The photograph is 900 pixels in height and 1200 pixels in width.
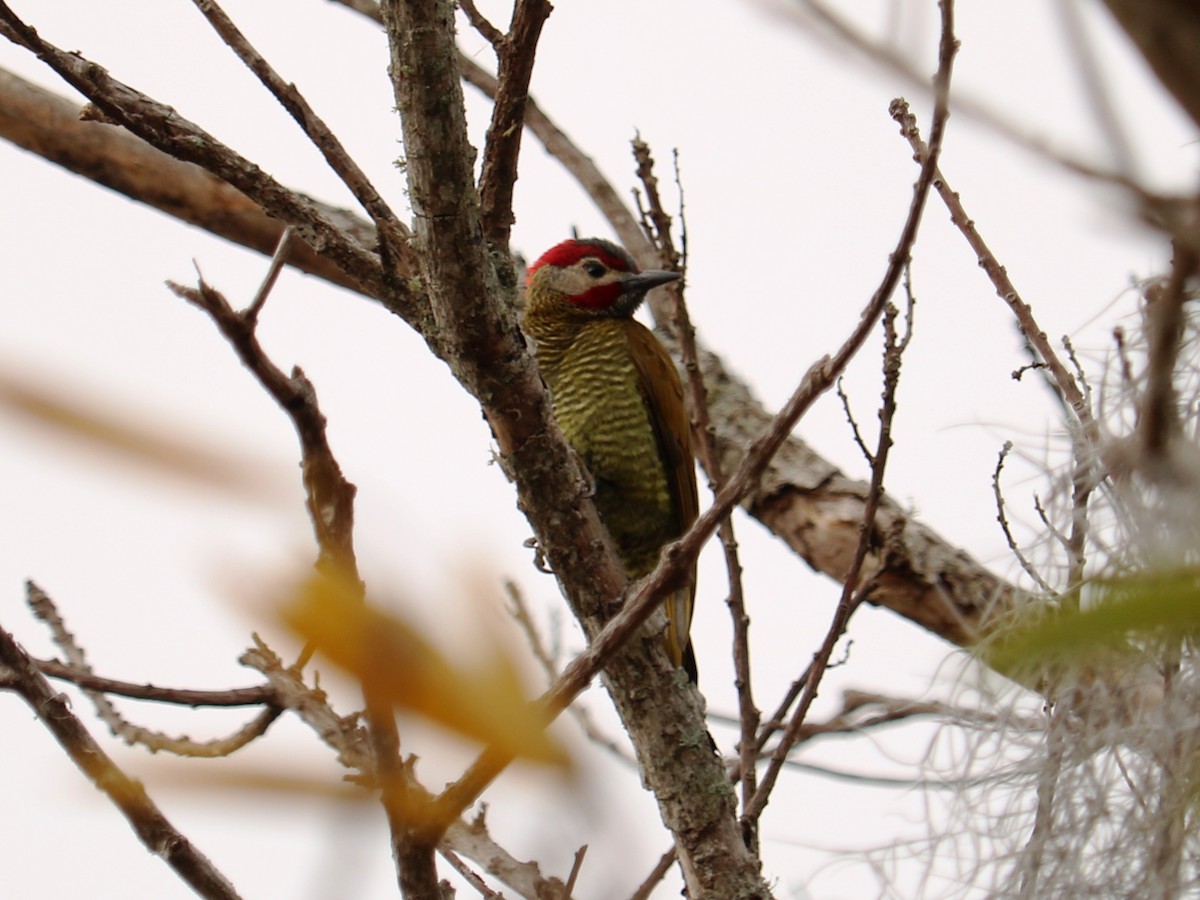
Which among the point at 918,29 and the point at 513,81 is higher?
the point at 513,81

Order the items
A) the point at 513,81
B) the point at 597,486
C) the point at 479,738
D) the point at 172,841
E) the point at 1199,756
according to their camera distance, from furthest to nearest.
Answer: the point at 597,486
the point at 513,81
the point at 172,841
the point at 1199,756
the point at 479,738

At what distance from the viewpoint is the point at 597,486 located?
173 inches

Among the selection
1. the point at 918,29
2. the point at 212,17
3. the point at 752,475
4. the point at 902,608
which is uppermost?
the point at 902,608

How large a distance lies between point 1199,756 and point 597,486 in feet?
9.99

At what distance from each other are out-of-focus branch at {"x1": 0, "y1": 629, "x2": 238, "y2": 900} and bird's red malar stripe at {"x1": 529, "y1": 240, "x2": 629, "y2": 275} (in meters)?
3.40

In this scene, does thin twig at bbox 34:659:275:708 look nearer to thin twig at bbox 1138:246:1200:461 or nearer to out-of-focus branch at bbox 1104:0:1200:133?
thin twig at bbox 1138:246:1200:461

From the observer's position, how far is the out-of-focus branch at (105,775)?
1.55 metres

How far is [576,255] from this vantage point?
491 cm

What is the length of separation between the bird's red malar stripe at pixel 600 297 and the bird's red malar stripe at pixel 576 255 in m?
0.11

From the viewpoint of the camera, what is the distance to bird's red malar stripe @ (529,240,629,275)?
4852 mm

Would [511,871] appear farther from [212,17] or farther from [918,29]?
[918,29]

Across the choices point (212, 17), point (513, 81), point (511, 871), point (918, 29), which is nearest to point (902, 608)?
point (511, 871)

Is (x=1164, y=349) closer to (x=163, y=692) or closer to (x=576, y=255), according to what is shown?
(x=163, y=692)

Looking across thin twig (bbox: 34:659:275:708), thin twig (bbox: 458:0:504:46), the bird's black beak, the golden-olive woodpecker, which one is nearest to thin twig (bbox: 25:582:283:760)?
thin twig (bbox: 34:659:275:708)
